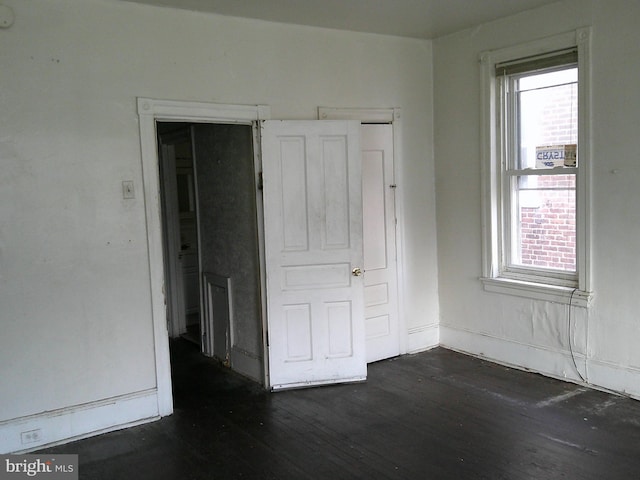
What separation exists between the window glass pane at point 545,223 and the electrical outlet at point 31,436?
375 cm

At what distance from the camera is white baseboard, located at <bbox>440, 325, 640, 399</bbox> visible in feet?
13.0

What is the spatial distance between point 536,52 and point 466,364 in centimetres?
259

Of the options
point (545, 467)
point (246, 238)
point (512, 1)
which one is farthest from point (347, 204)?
point (545, 467)

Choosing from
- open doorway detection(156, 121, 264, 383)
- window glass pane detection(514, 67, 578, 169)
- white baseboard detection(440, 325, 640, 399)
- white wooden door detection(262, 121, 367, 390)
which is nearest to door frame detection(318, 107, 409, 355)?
white wooden door detection(262, 121, 367, 390)

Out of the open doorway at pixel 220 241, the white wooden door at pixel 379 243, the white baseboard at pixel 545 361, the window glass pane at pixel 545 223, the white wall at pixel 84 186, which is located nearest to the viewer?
the white wall at pixel 84 186

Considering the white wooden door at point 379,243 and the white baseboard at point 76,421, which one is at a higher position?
the white wooden door at point 379,243

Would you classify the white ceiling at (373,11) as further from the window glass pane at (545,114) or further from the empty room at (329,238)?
the window glass pane at (545,114)

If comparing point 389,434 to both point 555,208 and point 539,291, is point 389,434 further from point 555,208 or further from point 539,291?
point 555,208

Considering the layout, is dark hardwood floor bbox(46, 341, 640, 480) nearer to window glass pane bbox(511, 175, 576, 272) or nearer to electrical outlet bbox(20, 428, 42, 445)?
electrical outlet bbox(20, 428, 42, 445)

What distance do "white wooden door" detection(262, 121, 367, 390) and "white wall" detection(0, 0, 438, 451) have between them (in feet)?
1.70

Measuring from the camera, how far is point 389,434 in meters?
3.50

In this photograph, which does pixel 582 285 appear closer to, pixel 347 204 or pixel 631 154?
pixel 631 154

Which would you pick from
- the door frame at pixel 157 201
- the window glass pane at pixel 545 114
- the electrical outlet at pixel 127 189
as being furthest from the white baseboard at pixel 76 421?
the window glass pane at pixel 545 114

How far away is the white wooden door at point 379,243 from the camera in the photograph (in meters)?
4.84
